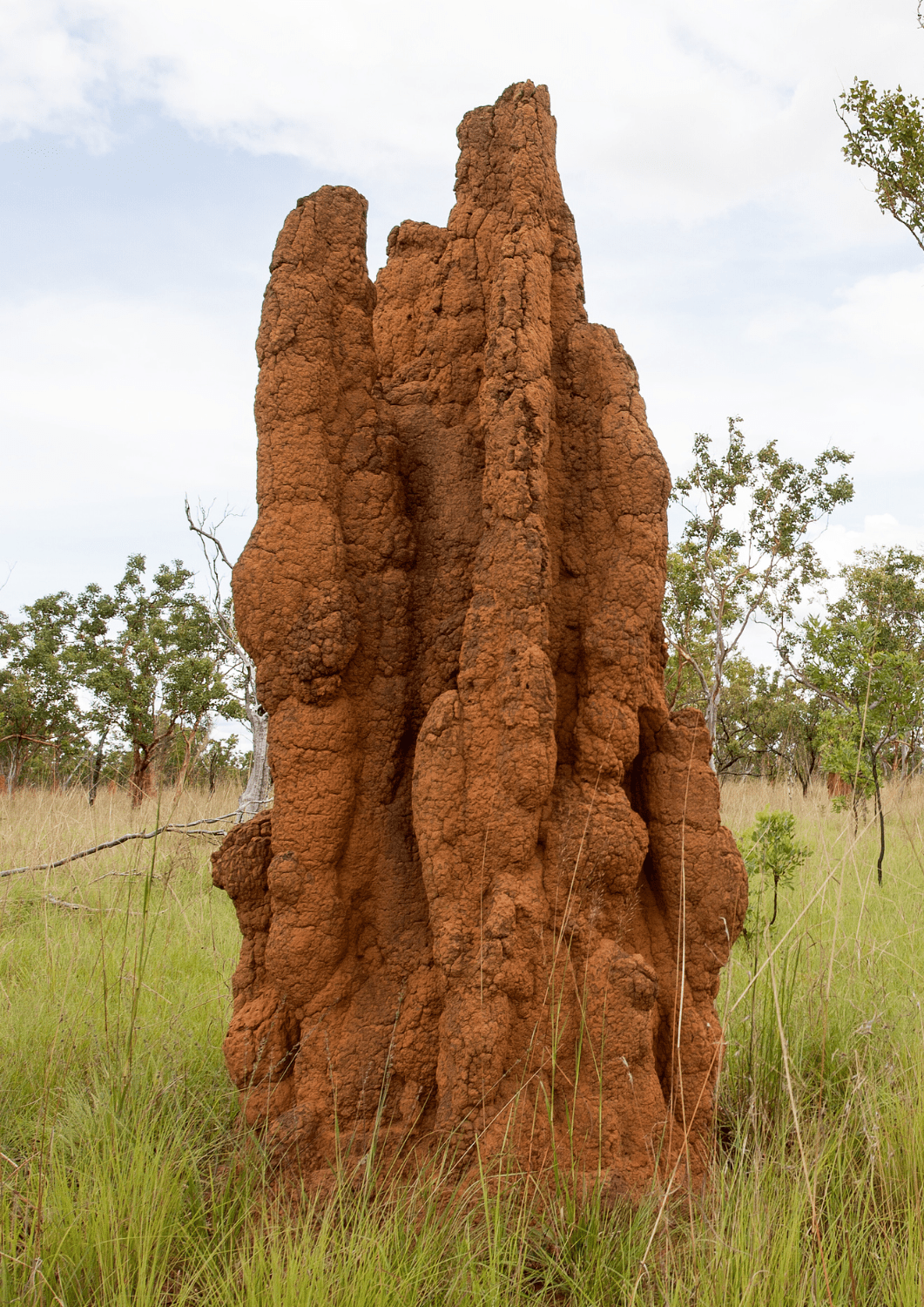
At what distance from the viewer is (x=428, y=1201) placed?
2.44 metres

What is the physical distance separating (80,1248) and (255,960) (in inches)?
37.0

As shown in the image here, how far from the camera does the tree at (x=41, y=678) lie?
17484mm

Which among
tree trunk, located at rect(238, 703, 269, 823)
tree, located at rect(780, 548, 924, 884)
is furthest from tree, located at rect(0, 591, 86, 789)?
tree, located at rect(780, 548, 924, 884)

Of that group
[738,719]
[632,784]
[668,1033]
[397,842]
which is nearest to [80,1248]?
[397,842]

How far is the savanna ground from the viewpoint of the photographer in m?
2.13

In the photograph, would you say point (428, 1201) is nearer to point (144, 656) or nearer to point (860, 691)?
point (860, 691)

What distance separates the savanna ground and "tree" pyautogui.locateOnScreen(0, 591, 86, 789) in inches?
573

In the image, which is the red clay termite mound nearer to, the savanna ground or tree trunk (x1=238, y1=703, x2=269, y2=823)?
the savanna ground

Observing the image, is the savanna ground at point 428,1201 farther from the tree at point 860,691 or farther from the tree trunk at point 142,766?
the tree trunk at point 142,766

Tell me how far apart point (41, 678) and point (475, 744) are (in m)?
17.0

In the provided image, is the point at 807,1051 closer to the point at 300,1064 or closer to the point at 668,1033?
the point at 668,1033

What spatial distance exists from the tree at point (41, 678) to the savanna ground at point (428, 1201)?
47.8ft

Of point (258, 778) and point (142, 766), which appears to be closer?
point (258, 778)

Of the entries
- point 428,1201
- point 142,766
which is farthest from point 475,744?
point 142,766
